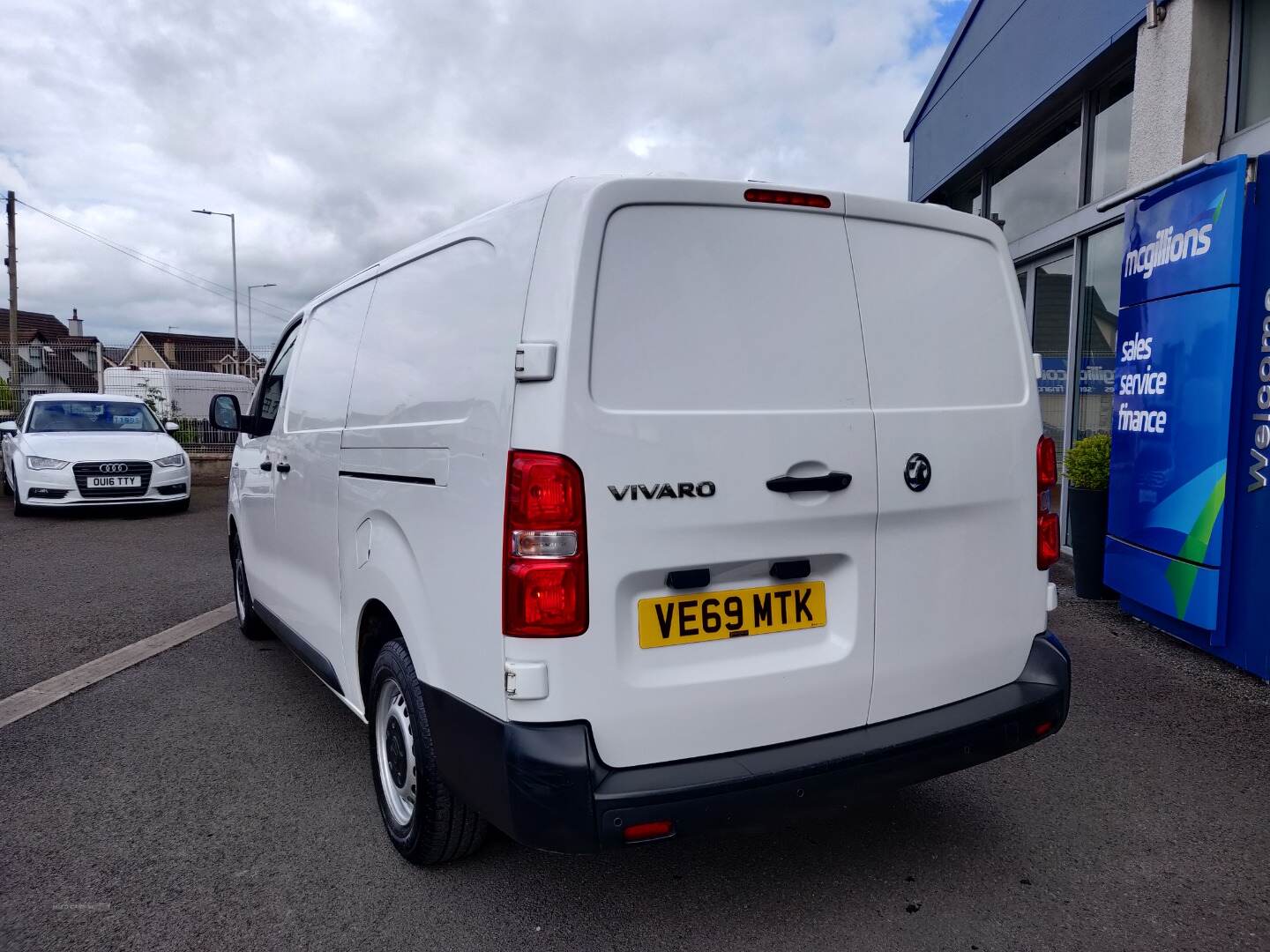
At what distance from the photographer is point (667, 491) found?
2207 mm

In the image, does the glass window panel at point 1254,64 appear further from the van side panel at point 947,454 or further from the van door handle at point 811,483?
the van door handle at point 811,483

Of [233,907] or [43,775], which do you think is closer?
[233,907]

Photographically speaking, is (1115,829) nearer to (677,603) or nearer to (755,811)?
(755,811)

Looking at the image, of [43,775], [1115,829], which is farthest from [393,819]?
[1115,829]

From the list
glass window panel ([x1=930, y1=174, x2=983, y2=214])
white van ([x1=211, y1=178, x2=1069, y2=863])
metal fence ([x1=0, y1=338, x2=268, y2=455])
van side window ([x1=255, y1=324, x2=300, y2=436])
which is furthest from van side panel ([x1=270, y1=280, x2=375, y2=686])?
metal fence ([x1=0, y1=338, x2=268, y2=455])

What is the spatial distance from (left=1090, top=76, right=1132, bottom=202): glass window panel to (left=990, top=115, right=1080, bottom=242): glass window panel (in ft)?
0.88

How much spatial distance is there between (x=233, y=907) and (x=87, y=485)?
1011cm

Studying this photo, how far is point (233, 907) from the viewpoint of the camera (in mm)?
2660

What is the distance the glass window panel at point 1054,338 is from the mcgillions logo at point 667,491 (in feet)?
22.7

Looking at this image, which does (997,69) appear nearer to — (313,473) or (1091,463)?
(1091,463)

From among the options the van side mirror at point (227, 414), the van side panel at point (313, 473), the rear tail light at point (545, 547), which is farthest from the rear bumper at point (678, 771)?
the van side mirror at point (227, 414)

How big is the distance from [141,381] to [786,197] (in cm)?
2005

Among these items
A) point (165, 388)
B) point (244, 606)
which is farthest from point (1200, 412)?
point (165, 388)

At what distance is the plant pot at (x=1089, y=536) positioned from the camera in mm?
6398
